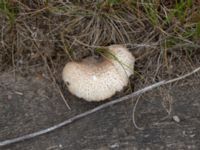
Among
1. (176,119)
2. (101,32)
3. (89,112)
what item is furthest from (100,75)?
(176,119)

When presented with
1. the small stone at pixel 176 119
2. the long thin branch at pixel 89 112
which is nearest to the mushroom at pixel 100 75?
the long thin branch at pixel 89 112

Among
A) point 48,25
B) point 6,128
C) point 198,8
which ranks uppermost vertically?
point 198,8

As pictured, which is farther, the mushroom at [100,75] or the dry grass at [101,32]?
the dry grass at [101,32]

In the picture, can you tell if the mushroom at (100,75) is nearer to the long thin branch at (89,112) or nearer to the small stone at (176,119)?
the long thin branch at (89,112)

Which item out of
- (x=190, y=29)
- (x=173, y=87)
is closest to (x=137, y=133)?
(x=173, y=87)

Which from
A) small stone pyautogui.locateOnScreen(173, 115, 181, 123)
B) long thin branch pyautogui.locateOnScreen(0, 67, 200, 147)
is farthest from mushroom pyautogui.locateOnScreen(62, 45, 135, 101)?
small stone pyautogui.locateOnScreen(173, 115, 181, 123)

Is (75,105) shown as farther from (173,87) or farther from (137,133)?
(173,87)

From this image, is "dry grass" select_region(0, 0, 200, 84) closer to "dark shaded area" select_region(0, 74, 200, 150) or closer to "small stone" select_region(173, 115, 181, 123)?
"dark shaded area" select_region(0, 74, 200, 150)
